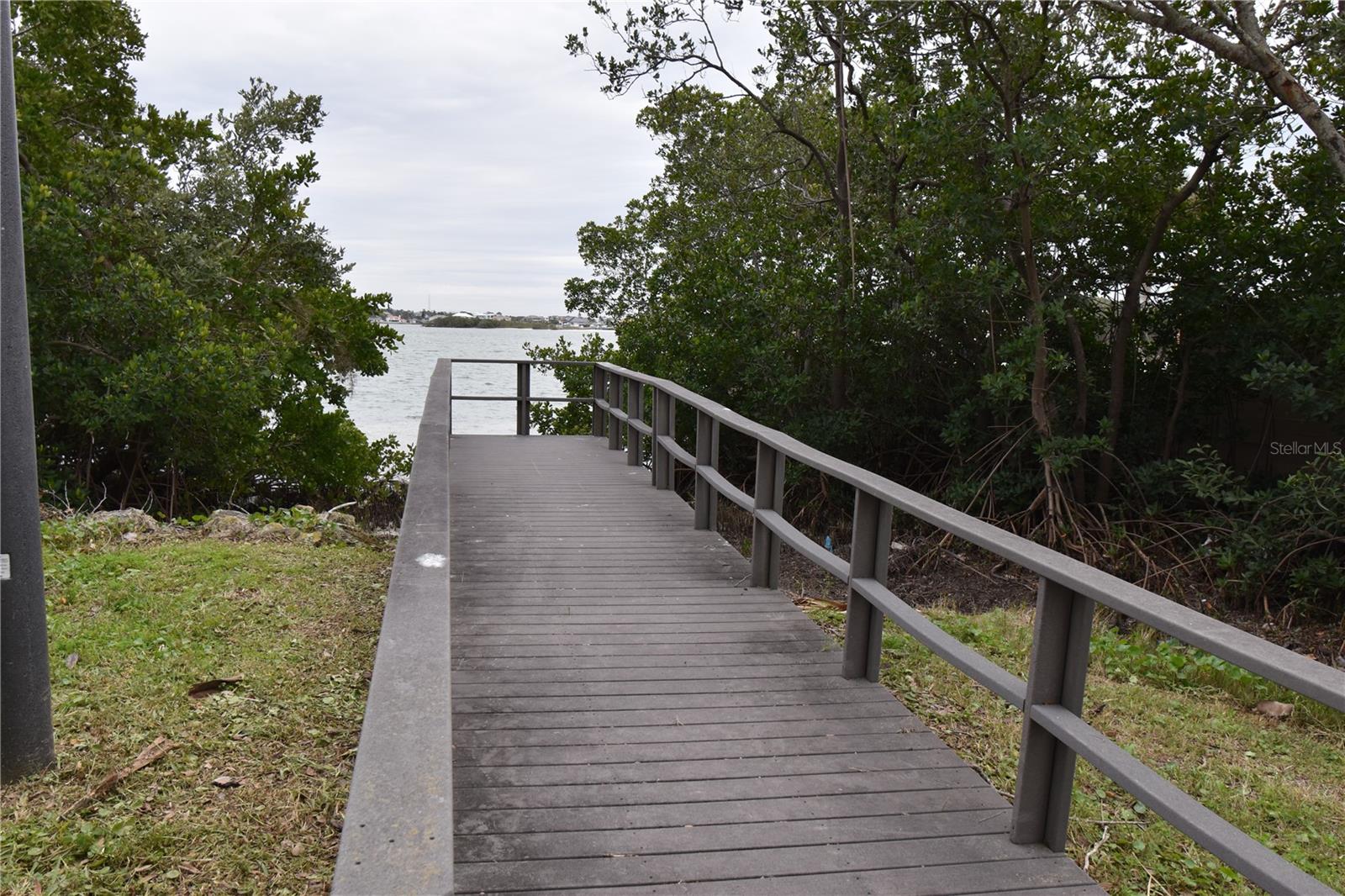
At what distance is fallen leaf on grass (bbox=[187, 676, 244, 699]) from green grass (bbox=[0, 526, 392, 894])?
37 mm

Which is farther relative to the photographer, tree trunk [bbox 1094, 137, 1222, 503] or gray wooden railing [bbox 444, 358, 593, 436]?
gray wooden railing [bbox 444, 358, 593, 436]

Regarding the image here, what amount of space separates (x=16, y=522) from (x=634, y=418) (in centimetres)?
663

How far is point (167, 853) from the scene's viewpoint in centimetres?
287

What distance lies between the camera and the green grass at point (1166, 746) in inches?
→ 129

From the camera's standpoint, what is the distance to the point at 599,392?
12.3 metres

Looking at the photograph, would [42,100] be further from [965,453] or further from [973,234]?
[965,453]

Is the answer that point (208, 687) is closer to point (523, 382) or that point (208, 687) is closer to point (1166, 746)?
point (1166, 746)

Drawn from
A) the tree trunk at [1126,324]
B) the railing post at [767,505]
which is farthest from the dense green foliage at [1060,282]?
the railing post at [767,505]

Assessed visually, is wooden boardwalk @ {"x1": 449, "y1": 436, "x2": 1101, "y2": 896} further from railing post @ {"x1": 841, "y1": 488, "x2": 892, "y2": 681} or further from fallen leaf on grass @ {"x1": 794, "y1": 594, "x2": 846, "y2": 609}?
fallen leaf on grass @ {"x1": 794, "y1": 594, "x2": 846, "y2": 609}

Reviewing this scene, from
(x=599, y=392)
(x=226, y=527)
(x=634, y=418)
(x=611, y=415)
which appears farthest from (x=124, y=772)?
(x=599, y=392)

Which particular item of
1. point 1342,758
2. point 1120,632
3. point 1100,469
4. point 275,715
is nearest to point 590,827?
point 275,715

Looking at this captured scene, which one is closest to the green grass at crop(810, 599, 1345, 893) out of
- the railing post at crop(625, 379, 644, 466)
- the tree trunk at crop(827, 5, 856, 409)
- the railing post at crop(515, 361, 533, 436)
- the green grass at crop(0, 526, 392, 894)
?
the green grass at crop(0, 526, 392, 894)

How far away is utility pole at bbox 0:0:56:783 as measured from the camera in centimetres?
305

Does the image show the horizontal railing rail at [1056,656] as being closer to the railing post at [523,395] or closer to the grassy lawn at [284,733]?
the grassy lawn at [284,733]
